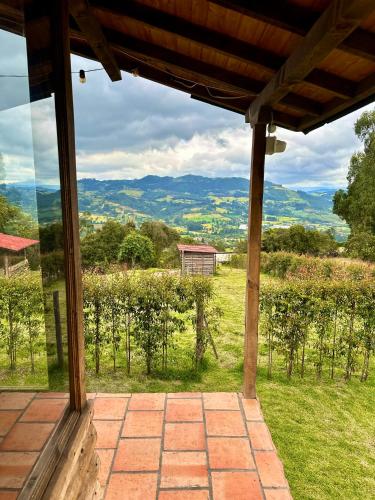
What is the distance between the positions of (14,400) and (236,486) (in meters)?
1.59

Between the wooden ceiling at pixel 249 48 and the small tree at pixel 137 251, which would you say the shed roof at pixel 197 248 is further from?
the wooden ceiling at pixel 249 48

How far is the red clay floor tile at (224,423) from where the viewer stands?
2.52 m

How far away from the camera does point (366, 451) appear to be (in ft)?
8.67

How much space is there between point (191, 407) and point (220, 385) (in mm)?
745

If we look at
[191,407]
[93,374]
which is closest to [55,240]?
[191,407]

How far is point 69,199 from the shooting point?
149 cm

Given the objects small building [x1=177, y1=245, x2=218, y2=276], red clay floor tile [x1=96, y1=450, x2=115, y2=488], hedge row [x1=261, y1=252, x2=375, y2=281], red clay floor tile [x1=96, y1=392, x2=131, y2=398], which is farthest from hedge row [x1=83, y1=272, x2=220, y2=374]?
red clay floor tile [x1=96, y1=450, x2=115, y2=488]

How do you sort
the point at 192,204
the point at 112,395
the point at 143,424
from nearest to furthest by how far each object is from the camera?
the point at 143,424
the point at 112,395
the point at 192,204

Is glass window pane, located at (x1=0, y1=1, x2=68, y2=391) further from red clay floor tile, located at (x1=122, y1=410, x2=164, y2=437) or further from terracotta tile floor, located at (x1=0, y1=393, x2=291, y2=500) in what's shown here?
red clay floor tile, located at (x1=122, y1=410, x2=164, y2=437)

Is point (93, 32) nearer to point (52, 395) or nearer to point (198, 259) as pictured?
point (52, 395)

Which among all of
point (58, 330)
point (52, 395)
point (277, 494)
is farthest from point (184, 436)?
point (58, 330)

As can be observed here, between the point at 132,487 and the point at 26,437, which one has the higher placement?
the point at 26,437

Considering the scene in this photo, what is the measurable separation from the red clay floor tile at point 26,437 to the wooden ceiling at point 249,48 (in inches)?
67.0

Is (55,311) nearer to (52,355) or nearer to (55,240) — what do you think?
(52,355)
